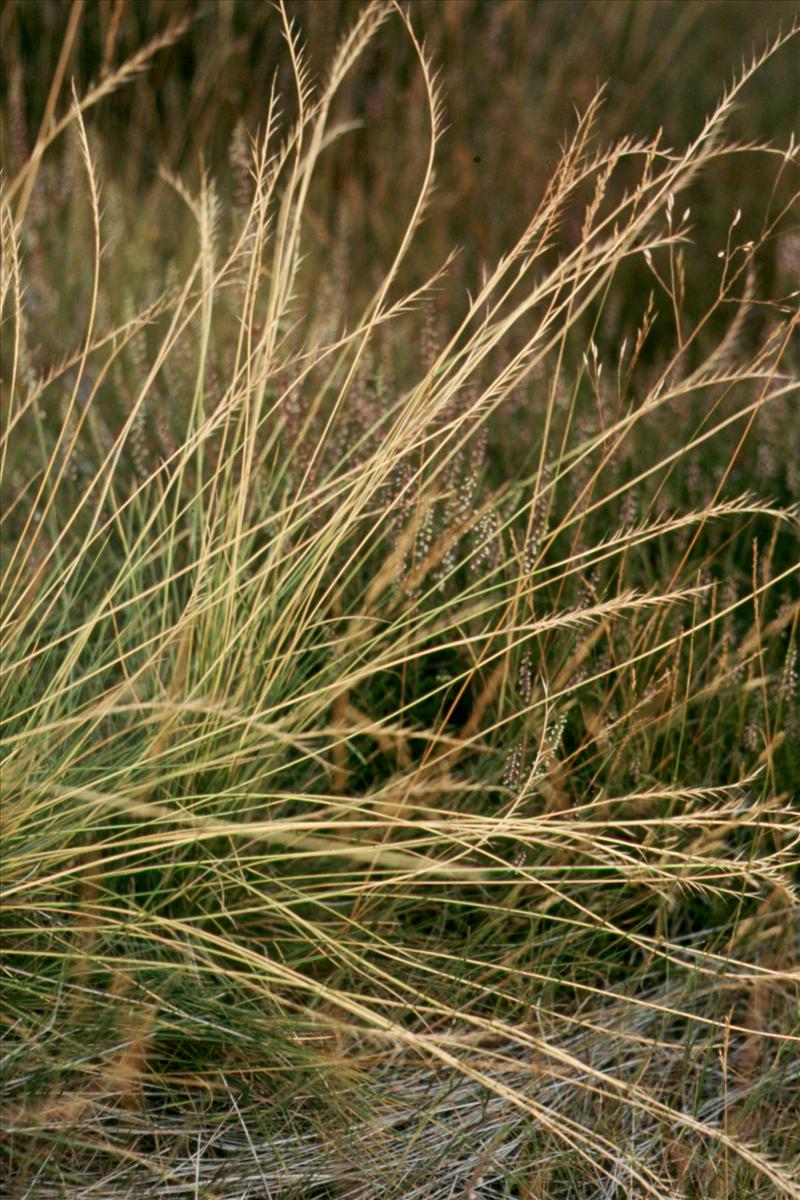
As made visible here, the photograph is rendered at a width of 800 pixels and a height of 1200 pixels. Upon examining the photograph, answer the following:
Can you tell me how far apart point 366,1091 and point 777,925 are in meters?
0.53

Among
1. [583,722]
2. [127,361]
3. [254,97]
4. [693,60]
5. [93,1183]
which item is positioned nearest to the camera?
[93,1183]

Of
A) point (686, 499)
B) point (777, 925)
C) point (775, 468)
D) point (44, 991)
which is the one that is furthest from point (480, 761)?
point (775, 468)

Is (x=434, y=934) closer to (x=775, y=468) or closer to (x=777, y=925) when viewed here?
(x=777, y=925)

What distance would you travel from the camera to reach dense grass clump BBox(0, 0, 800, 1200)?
129cm

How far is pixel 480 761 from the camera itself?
160 centimetres

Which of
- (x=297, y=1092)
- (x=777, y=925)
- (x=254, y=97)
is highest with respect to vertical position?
(x=254, y=97)

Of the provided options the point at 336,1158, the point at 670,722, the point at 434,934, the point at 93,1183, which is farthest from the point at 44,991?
the point at 670,722

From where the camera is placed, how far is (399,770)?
1493mm

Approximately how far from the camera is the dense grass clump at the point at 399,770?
1.29 m

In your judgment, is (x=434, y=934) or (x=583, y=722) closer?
(x=434, y=934)

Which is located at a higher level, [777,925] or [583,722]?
[583,722]

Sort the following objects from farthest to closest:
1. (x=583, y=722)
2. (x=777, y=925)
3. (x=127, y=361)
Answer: (x=127, y=361) → (x=583, y=722) → (x=777, y=925)

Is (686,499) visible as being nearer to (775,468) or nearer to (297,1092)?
(775,468)

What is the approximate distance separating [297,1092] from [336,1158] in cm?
7
